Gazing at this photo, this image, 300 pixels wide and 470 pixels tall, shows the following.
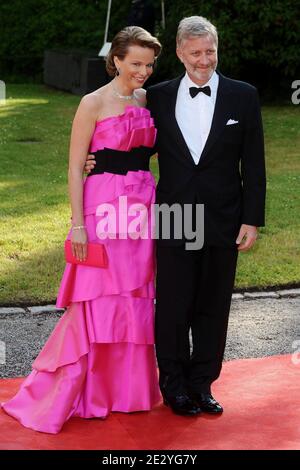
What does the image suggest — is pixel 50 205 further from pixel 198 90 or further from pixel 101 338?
pixel 198 90

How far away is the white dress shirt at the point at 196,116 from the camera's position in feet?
14.2

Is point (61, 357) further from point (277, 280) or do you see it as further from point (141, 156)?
point (277, 280)

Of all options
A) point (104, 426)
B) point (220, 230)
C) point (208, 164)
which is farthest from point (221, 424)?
point (208, 164)

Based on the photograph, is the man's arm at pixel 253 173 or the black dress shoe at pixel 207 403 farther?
the black dress shoe at pixel 207 403

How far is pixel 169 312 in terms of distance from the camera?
14.7 ft

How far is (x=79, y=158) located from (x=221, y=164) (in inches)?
25.5

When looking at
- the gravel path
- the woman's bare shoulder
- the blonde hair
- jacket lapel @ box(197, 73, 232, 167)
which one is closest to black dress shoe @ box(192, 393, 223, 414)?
the gravel path

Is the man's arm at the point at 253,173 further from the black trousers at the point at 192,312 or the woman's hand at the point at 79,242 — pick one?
the woman's hand at the point at 79,242

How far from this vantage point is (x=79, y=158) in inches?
170

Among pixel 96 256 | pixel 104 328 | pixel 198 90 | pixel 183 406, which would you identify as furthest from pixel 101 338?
pixel 198 90

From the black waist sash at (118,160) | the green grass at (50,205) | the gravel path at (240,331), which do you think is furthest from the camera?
the green grass at (50,205)

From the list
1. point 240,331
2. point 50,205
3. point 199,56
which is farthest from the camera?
point 50,205

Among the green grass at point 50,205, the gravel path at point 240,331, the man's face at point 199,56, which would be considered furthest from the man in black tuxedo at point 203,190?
the green grass at point 50,205

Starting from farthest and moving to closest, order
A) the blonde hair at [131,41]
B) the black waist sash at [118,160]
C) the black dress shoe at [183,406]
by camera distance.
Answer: the black dress shoe at [183,406] → the black waist sash at [118,160] → the blonde hair at [131,41]
